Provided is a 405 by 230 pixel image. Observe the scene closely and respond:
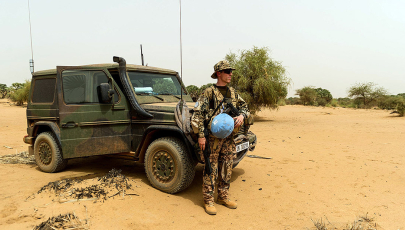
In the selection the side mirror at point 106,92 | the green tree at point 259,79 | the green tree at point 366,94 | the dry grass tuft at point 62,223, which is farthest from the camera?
the green tree at point 366,94

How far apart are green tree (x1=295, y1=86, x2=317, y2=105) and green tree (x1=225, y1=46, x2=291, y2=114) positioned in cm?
2706

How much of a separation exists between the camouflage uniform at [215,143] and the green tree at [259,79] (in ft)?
47.6

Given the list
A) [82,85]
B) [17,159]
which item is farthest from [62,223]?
[17,159]

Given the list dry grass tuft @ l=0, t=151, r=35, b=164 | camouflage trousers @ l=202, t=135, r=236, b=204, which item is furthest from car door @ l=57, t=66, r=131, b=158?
dry grass tuft @ l=0, t=151, r=35, b=164

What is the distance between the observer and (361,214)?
13.0ft

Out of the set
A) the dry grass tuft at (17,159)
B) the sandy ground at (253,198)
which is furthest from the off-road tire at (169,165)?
the dry grass tuft at (17,159)

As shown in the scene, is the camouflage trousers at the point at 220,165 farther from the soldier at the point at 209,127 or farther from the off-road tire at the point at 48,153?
the off-road tire at the point at 48,153

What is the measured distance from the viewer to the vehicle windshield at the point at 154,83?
5.24m

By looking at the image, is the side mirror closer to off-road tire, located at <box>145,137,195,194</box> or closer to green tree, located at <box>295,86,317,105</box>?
off-road tire, located at <box>145,137,195,194</box>

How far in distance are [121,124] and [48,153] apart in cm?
188

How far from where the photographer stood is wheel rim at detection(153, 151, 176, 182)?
177 inches

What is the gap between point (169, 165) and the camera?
14.8ft

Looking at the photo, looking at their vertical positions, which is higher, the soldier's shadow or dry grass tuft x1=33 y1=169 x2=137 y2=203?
dry grass tuft x1=33 y1=169 x2=137 y2=203

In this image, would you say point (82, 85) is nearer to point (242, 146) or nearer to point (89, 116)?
point (89, 116)
